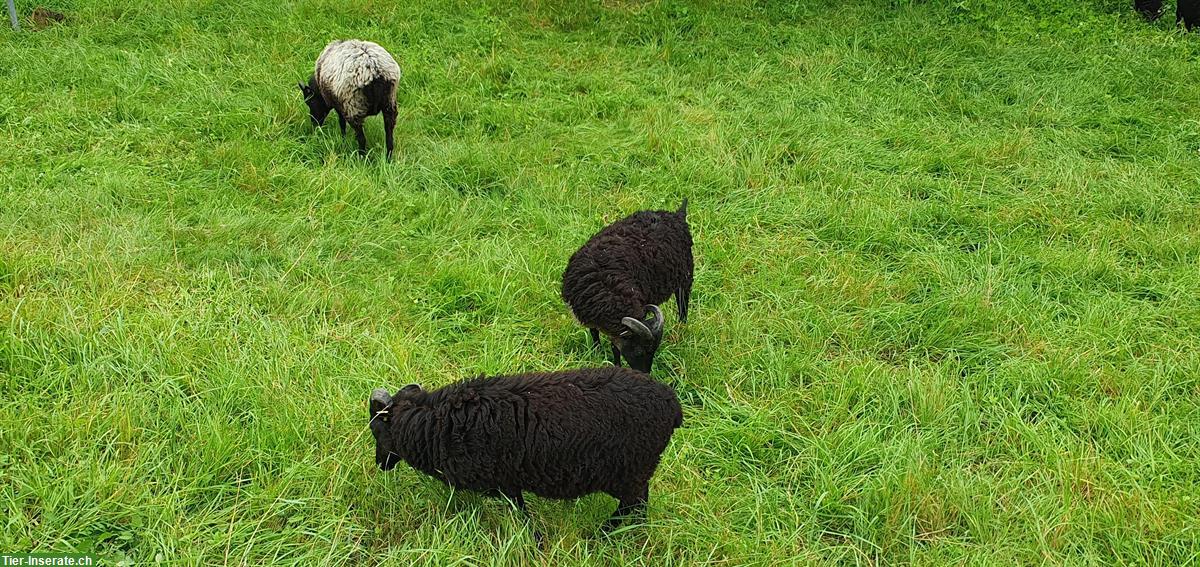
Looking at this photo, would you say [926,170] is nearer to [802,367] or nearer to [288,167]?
[802,367]

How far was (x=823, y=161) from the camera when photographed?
6605mm

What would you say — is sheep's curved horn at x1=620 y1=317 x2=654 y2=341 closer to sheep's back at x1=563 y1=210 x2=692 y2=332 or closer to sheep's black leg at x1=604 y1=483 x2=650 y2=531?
sheep's back at x1=563 y1=210 x2=692 y2=332

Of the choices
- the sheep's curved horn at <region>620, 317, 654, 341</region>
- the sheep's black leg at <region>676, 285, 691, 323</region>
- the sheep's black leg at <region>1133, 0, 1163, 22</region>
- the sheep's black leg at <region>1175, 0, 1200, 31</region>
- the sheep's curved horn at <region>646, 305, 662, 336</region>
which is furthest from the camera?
the sheep's black leg at <region>1133, 0, 1163, 22</region>

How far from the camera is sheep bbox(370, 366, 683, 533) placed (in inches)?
120

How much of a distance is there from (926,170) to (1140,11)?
17.8 ft

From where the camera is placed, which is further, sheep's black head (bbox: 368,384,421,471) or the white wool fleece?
the white wool fleece

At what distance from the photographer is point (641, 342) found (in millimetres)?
4090

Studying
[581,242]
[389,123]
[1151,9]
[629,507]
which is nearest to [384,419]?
[629,507]

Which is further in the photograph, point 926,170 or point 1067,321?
point 926,170

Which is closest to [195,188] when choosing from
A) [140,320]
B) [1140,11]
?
[140,320]

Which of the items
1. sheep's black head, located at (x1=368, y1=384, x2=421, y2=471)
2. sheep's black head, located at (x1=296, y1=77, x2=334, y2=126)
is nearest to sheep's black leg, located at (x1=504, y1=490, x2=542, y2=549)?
sheep's black head, located at (x1=368, y1=384, x2=421, y2=471)

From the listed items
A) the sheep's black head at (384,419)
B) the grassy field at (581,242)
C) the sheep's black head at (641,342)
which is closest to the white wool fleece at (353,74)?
the grassy field at (581,242)

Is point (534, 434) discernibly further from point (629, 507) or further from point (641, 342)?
point (641, 342)

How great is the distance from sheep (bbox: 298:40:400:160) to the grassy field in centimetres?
34
